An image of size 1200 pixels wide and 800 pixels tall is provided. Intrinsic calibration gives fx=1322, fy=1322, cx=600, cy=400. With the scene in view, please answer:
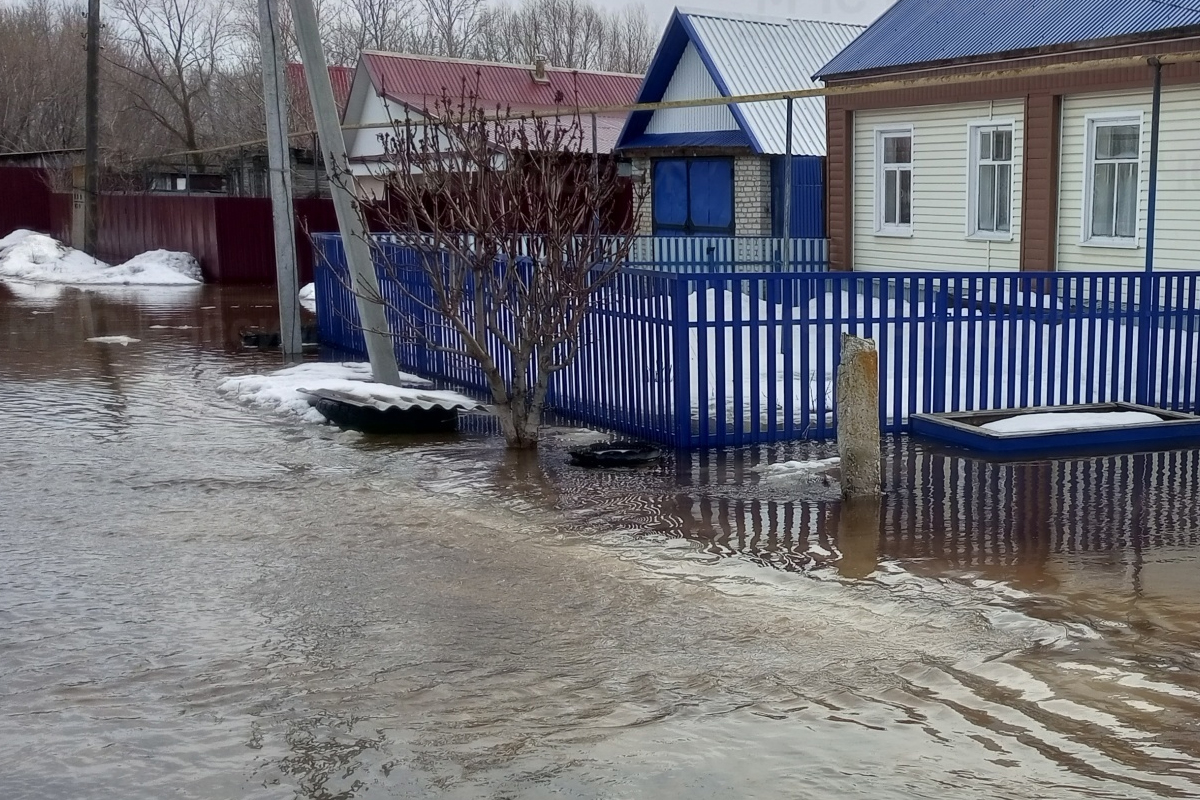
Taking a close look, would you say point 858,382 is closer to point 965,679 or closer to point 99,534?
point 965,679

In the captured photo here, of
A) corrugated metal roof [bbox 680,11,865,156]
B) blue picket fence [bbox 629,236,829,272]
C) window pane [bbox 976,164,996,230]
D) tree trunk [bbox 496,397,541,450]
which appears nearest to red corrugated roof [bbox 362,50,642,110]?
corrugated metal roof [bbox 680,11,865,156]

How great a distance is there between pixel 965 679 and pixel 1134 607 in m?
1.34

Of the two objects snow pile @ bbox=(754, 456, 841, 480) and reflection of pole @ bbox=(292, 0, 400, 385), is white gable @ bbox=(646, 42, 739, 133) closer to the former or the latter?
reflection of pole @ bbox=(292, 0, 400, 385)

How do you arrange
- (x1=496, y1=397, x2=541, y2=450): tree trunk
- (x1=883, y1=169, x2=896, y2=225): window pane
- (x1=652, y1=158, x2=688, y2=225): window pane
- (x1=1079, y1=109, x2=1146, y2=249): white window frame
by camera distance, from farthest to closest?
1. (x1=652, y1=158, x2=688, y2=225): window pane
2. (x1=883, y1=169, x2=896, y2=225): window pane
3. (x1=1079, y1=109, x2=1146, y2=249): white window frame
4. (x1=496, y1=397, x2=541, y2=450): tree trunk

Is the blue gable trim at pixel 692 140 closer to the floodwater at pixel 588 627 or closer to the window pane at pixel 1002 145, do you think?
the window pane at pixel 1002 145

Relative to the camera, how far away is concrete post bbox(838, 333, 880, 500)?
7996 millimetres

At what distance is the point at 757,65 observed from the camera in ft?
80.9

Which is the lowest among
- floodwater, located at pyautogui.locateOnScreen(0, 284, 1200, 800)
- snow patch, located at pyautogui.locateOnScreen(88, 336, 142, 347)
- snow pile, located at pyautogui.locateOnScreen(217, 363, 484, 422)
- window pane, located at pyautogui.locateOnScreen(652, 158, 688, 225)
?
floodwater, located at pyautogui.locateOnScreen(0, 284, 1200, 800)

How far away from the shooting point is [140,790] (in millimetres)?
4281

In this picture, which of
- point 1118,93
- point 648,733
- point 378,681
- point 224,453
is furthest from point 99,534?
point 1118,93

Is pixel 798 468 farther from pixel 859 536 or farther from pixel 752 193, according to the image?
pixel 752 193

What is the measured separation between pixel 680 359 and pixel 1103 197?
9.20 metres

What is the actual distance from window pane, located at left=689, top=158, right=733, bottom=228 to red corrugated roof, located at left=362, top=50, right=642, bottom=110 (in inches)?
502

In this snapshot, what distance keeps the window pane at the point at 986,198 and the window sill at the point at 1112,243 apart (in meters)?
1.91
